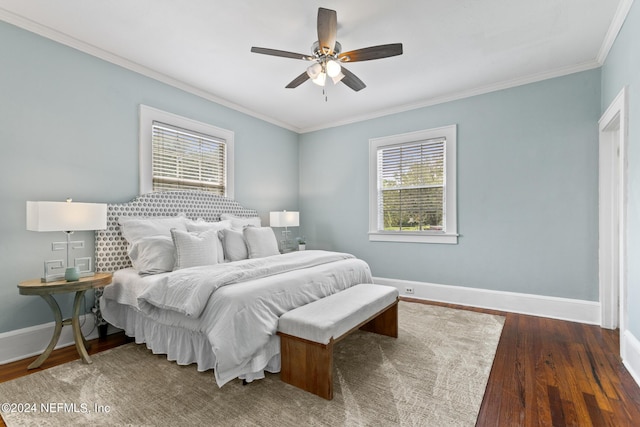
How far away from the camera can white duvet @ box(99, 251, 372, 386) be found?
2.02m

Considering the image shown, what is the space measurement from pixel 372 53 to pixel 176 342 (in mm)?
2800

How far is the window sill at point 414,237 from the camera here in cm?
422

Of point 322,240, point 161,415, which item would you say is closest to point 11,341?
point 161,415

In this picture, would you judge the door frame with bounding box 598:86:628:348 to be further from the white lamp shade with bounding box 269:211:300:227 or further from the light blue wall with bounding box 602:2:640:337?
the white lamp shade with bounding box 269:211:300:227

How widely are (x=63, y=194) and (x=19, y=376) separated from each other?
1.48 metres

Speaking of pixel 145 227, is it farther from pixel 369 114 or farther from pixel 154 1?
pixel 369 114

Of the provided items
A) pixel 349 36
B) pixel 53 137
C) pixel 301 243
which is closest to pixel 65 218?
pixel 53 137

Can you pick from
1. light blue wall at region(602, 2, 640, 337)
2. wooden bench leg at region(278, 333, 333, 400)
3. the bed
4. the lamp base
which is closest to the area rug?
wooden bench leg at region(278, 333, 333, 400)

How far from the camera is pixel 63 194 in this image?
2830 mm

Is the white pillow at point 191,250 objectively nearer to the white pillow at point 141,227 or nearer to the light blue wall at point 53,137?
the white pillow at point 141,227

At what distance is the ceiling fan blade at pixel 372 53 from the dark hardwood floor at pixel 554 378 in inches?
101

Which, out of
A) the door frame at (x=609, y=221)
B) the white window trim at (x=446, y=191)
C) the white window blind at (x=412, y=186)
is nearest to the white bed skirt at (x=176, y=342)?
the white window trim at (x=446, y=191)

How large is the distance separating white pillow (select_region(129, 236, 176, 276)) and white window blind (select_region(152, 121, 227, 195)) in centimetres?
93

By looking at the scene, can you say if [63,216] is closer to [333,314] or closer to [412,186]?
[333,314]
